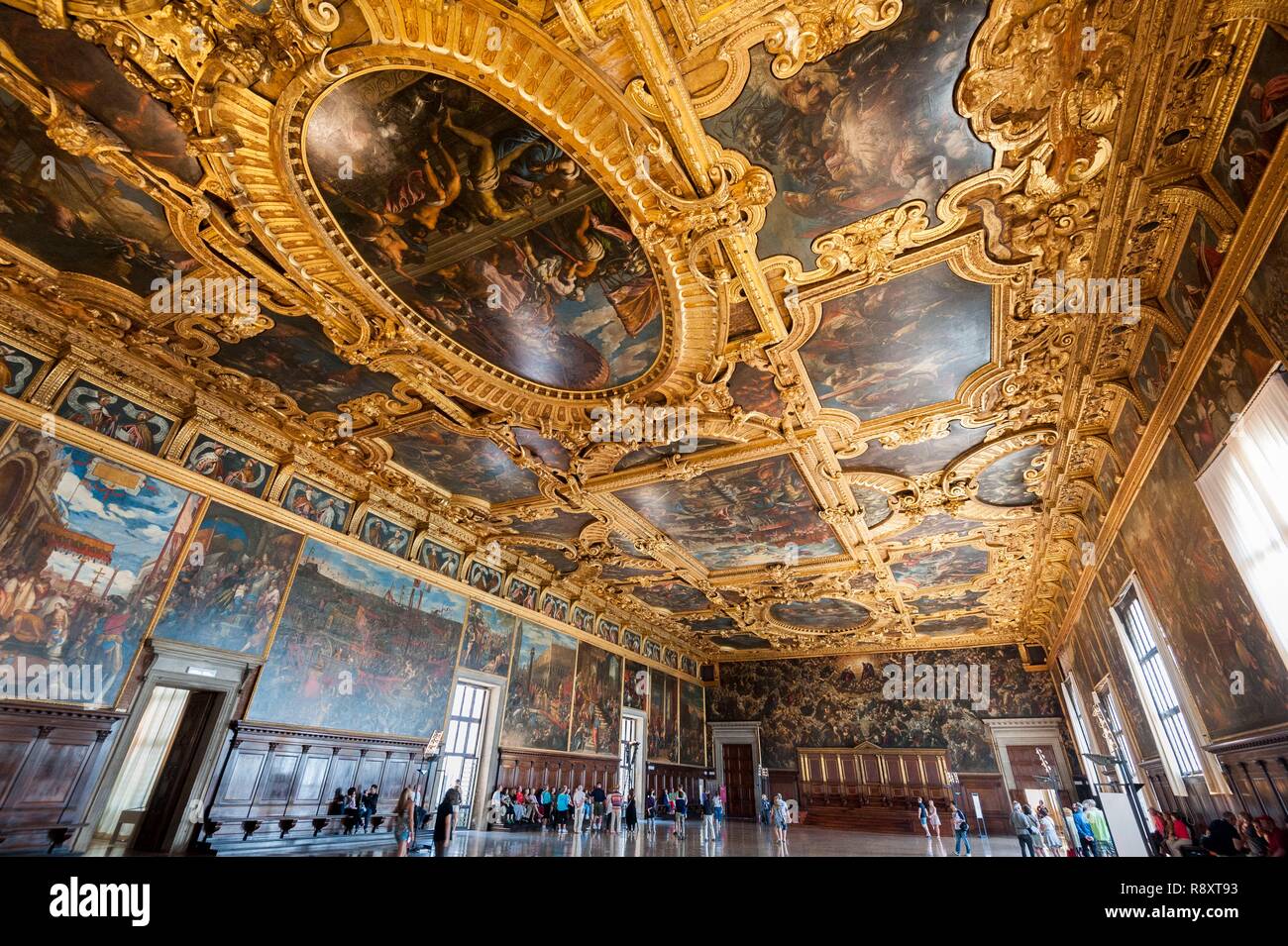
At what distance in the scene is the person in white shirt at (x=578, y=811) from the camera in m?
15.9

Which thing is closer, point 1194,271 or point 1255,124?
point 1255,124

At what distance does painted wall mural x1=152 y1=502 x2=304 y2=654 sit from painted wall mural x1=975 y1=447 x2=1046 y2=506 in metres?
14.3

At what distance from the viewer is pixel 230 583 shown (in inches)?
425

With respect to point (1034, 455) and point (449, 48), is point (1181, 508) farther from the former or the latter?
point (449, 48)

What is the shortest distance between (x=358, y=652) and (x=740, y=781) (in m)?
21.2

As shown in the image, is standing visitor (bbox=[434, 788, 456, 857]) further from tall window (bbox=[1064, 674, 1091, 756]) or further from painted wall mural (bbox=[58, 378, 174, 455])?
tall window (bbox=[1064, 674, 1091, 756])

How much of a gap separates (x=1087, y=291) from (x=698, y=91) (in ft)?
18.9

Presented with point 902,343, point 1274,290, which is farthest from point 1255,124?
point 902,343

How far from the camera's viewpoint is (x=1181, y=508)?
827 centimetres

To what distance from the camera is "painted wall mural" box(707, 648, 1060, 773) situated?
25.0 m

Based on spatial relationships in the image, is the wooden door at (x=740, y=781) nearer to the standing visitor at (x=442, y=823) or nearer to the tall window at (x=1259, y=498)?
the standing visitor at (x=442, y=823)

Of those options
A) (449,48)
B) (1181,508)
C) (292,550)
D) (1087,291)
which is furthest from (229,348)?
(1181,508)

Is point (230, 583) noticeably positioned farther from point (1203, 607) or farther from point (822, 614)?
point (822, 614)

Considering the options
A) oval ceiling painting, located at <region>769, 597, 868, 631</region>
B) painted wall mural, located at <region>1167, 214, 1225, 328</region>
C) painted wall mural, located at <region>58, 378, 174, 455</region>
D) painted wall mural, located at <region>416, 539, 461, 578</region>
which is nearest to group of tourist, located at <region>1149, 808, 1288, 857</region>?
painted wall mural, located at <region>1167, 214, 1225, 328</region>
